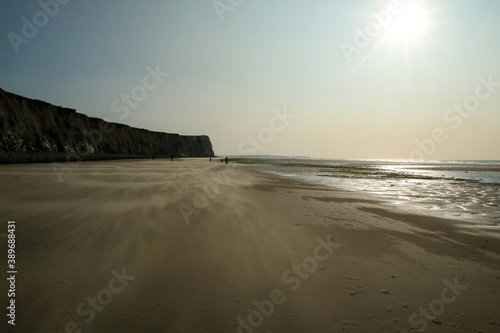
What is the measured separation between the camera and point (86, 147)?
174 ft

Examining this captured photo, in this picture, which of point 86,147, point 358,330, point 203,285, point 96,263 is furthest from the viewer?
point 86,147

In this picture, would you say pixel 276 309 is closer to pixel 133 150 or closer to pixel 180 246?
pixel 180 246

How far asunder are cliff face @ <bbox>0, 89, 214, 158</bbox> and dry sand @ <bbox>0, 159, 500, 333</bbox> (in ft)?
128

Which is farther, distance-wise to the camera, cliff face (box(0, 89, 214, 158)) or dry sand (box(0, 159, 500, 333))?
cliff face (box(0, 89, 214, 158))

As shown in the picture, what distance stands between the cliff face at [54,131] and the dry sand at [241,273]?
39.0 metres

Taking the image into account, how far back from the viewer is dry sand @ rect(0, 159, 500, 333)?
2451 millimetres

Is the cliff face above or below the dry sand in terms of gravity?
above

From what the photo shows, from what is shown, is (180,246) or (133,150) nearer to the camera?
(180,246)

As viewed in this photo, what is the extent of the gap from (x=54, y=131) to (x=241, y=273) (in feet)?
175

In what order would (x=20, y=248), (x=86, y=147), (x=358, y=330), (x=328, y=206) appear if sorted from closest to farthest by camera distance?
(x=358, y=330) < (x=20, y=248) < (x=328, y=206) < (x=86, y=147)

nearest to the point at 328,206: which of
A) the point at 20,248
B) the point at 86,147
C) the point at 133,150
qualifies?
the point at 20,248

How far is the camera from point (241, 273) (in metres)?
3.43

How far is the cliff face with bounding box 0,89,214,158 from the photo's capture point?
33.9 meters

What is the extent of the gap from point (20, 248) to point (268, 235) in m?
4.33
